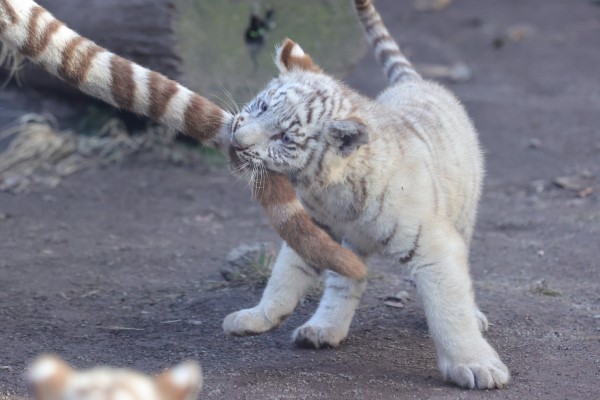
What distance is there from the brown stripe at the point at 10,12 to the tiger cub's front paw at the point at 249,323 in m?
1.55

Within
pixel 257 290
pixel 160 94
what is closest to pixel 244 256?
pixel 257 290

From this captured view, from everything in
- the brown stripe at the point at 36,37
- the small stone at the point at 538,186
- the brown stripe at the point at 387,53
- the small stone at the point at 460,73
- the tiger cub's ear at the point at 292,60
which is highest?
the brown stripe at the point at 387,53

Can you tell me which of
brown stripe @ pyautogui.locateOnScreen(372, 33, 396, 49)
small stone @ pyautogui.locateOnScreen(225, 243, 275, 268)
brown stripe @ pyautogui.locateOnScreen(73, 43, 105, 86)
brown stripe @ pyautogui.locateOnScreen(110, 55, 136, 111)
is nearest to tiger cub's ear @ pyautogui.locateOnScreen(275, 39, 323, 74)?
brown stripe @ pyautogui.locateOnScreen(110, 55, 136, 111)

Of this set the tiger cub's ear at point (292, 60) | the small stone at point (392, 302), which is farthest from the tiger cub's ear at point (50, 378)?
the small stone at point (392, 302)

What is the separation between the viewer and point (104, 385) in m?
1.95

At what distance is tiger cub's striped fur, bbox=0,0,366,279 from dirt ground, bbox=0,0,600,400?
83 cm

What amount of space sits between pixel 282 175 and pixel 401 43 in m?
7.29

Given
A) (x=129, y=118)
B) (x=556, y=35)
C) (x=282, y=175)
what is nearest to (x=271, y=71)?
(x=129, y=118)

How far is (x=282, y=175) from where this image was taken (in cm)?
388

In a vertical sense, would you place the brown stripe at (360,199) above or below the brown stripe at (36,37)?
below

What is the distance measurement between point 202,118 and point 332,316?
1.10 m

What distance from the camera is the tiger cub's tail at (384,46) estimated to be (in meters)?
5.23

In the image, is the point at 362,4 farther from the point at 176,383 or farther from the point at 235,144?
the point at 176,383

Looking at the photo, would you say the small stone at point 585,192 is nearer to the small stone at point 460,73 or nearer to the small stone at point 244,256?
the small stone at point 244,256
